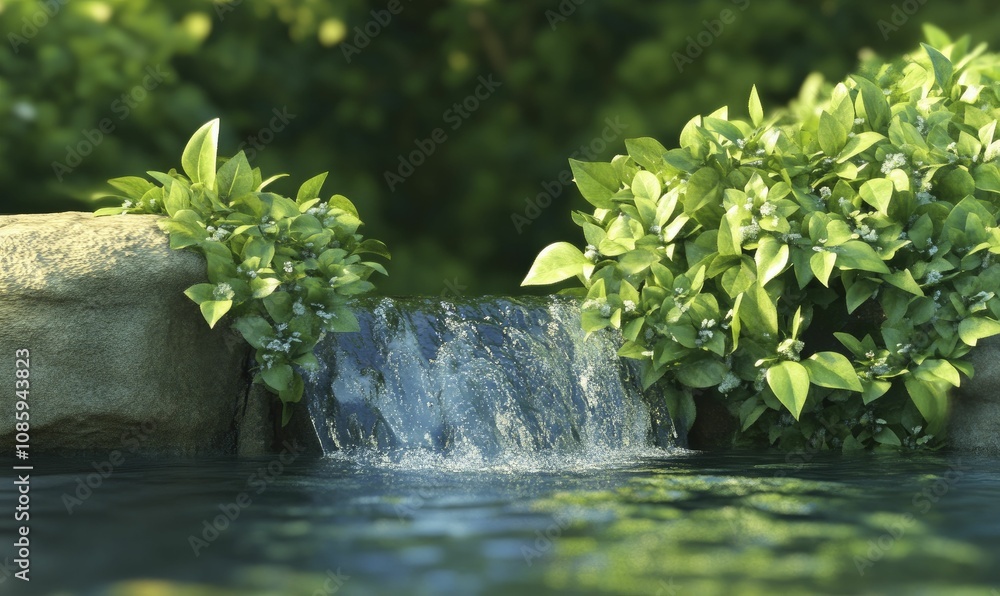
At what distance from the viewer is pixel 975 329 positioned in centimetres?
404

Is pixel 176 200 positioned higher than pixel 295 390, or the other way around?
pixel 176 200

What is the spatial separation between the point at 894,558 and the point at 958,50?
14.2 ft

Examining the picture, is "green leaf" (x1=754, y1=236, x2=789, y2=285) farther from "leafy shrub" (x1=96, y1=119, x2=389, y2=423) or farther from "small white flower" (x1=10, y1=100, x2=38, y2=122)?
"small white flower" (x1=10, y1=100, x2=38, y2=122)

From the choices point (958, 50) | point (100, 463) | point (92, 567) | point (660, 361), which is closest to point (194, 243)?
point (100, 463)

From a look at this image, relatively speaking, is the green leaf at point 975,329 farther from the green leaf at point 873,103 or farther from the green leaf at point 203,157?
the green leaf at point 203,157

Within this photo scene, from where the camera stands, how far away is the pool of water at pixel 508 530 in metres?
1.86

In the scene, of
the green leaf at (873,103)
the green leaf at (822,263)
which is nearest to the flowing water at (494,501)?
the green leaf at (822,263)

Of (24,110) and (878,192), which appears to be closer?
(878,192)

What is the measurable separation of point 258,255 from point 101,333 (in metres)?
0.64

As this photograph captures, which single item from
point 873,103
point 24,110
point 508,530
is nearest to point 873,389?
point 873,103

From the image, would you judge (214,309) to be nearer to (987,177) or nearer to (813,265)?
(813,265)

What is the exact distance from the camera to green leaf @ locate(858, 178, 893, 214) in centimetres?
407

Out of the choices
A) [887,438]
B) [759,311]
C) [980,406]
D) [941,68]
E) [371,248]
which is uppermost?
[941,68]

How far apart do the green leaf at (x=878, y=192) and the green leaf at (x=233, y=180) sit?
94.6 inches
